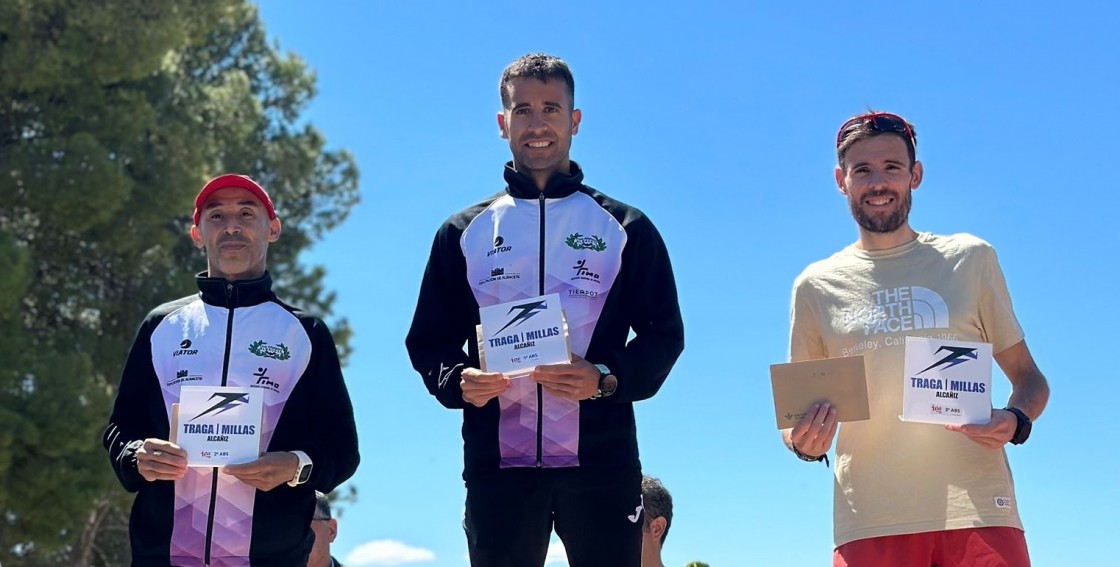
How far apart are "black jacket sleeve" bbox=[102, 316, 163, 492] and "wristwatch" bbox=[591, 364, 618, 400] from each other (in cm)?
167

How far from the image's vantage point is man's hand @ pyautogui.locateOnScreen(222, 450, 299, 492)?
4461 mm

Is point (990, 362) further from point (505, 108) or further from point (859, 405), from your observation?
point (505, 108)

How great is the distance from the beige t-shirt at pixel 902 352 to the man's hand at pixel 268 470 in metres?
1.94

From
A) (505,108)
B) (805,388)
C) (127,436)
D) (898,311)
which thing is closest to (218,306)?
(127,436)

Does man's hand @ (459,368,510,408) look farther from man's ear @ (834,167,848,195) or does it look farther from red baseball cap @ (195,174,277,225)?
man's ear @ (834,167,848,195)

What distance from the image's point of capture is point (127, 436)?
4828 mm

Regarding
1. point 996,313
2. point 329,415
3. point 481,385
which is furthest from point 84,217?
point 996,313

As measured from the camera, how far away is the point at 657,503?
660 cm

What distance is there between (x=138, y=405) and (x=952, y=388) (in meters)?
3.06

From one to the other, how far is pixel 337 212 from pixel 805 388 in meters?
20.6

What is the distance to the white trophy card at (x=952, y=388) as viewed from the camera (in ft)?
14.0

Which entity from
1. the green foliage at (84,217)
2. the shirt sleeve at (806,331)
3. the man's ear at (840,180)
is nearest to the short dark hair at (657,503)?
the shirt sleeve at (806,331)

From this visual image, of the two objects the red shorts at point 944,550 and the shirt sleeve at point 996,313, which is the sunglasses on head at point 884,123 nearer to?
the shirt sleeve at point 996,313

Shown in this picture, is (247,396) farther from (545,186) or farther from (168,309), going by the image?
(545,186)
